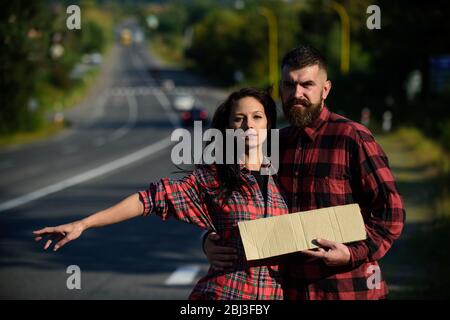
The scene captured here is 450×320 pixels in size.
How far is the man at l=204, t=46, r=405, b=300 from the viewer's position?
3.98m

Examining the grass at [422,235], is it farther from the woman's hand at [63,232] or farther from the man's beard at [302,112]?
the woman's hand at [63,232]

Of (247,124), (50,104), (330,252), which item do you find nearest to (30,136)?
(50,104)

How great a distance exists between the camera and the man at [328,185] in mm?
3979

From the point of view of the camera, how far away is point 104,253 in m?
12.3

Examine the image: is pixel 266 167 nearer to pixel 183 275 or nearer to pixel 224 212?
pixel 224 212

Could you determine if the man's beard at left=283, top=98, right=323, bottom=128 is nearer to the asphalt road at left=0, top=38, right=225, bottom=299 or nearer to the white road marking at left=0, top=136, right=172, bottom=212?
the asphalt road at left=0, top=38, right=225, bottom=299

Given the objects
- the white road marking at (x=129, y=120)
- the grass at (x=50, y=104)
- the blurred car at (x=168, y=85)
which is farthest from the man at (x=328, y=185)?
the blurred car at (x=168, y=85)

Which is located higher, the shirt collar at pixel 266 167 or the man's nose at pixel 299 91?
the man's nose at pixel 299 91

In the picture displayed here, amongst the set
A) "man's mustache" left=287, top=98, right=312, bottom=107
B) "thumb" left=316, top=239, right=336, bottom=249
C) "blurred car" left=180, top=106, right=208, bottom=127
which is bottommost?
"blurred car" left=180, top=106, right=208, bottom=127

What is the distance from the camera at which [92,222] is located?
13.0 feet

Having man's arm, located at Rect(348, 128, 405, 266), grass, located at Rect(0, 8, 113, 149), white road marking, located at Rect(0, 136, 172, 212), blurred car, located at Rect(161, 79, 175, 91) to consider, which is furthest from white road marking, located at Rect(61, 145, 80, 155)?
blurred car, located at Rect(161, 79, 175, 91)

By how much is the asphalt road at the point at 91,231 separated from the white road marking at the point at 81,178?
0.9 inches

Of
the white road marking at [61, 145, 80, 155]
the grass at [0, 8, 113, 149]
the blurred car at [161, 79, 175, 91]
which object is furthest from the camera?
the blurred car at [161, 79, 175, 91]

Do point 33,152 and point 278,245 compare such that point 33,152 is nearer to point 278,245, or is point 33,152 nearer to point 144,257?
point 144,257
